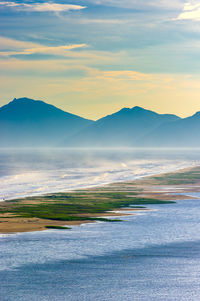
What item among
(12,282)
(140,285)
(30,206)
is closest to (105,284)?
(140,285)

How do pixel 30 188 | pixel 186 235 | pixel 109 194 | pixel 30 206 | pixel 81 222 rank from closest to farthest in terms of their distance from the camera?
pixel 186 235, pixel 81 222, pixel 30 206, pixel 109 194, pixel 30 188

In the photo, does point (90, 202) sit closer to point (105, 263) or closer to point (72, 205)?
point (72, 205)

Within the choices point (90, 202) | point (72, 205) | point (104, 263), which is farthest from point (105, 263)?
point (90, 202)

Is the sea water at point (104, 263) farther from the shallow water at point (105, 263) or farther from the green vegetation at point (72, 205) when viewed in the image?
the green vegetation at point (72, 205)

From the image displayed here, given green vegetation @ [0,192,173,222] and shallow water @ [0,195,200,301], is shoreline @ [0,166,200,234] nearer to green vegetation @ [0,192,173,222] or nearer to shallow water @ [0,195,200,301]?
green vegetation @ [0,192,173,222]

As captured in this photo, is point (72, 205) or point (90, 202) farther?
point (90, 202)

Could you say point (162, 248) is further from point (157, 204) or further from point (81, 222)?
point (157, 204)

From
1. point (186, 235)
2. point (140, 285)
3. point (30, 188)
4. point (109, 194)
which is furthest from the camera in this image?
point (30, 188)
